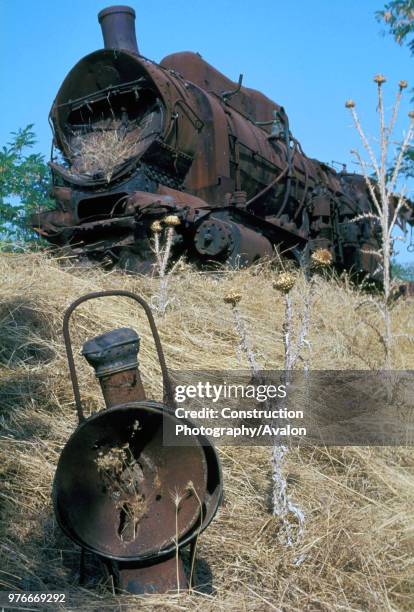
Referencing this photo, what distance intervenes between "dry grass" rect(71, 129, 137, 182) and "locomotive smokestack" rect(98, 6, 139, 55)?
0.97 meters

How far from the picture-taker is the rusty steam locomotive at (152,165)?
572cm

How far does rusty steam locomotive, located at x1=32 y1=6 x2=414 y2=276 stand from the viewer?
572cm

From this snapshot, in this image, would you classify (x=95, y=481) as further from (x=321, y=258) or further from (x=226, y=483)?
(x=321, y=258)

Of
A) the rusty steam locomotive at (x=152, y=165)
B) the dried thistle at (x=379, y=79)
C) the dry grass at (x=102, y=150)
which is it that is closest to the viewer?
the dried thistle at (x=379, y=79)

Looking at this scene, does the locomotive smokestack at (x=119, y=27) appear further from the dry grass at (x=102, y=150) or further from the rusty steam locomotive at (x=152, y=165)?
the dry grass at (x=102, y=150)

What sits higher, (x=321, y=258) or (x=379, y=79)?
(x=379, y=79)

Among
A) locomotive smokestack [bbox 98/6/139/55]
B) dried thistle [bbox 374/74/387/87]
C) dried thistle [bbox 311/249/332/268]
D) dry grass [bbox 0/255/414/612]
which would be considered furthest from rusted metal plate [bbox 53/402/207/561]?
locomotive smokestack [bbox 98/6/139/55]

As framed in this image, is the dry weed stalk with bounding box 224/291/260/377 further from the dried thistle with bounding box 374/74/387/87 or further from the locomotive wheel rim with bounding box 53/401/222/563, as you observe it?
the dried thistle with bounding box 374/74/387/87

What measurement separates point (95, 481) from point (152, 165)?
13.9ft

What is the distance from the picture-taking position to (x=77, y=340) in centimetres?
389

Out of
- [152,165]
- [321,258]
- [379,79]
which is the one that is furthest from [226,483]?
[152,165]

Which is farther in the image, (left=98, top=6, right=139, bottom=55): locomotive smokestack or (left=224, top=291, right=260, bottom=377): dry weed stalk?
(left=98, top=6, right=139, bottom=55): locomotive smokestack

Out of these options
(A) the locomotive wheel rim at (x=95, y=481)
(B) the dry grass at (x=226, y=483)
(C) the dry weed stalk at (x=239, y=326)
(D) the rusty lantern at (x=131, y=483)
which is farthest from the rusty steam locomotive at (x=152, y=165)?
(A) the locomotive wheel rim at (x=95, y=481)

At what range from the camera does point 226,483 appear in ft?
9.55
